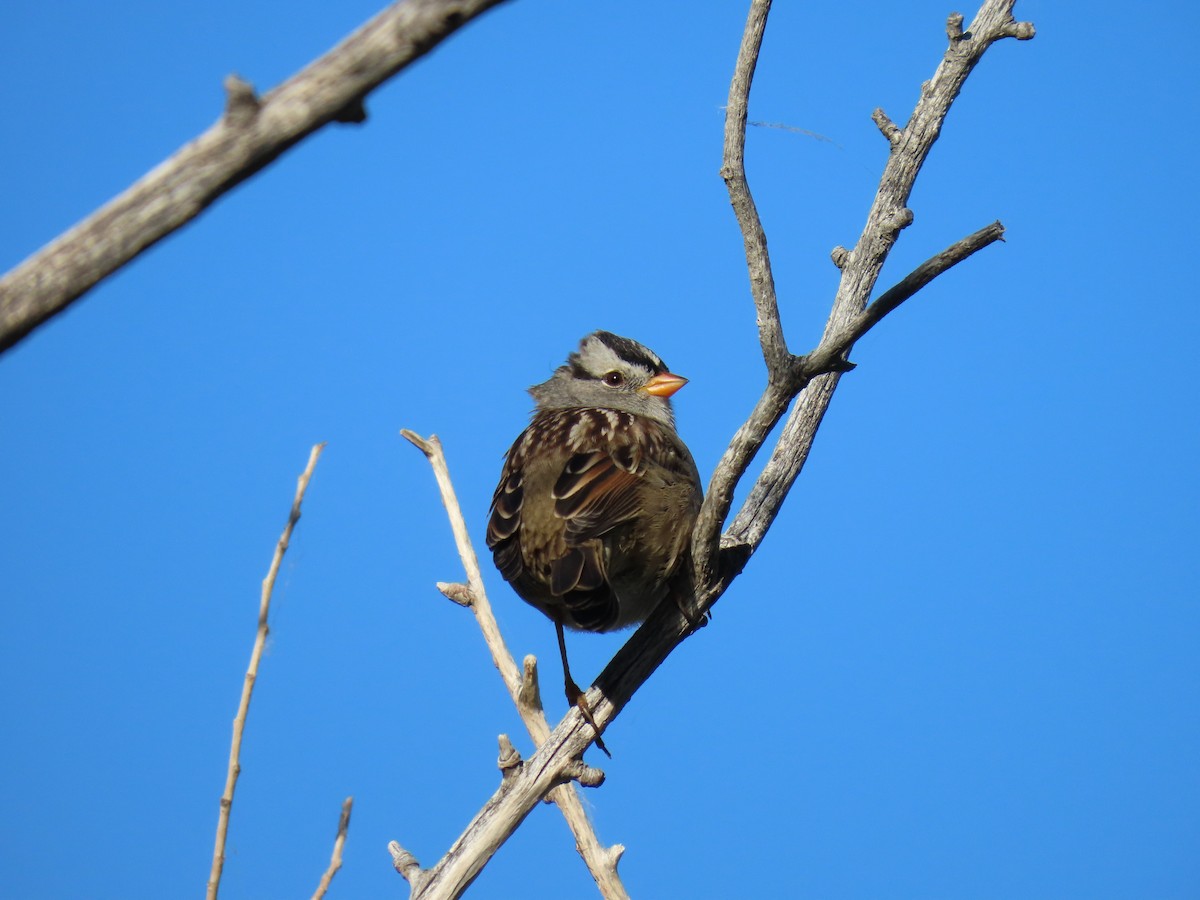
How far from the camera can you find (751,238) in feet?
10.4

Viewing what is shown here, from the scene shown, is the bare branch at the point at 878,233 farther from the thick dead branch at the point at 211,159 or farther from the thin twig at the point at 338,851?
the thick dead branch at the point at 211,159

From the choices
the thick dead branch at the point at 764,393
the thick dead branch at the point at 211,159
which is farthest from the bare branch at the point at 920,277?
the thick dead branch at the point at 211,159

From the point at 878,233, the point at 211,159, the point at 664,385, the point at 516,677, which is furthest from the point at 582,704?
the point at 211,159

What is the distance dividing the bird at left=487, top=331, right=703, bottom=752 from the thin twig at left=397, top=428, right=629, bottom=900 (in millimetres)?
159

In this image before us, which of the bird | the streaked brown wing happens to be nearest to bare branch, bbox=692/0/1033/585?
the bird

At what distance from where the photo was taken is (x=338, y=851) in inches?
140

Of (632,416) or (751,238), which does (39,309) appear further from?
(632,416)

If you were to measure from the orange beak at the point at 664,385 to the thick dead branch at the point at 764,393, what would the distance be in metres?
1.47

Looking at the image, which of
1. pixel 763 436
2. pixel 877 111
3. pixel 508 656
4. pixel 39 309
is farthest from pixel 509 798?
pixel 877 111

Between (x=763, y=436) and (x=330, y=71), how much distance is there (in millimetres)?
1935

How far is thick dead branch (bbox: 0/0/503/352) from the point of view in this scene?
1.77m

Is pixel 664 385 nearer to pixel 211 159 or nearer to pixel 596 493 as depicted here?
pixel 596 493

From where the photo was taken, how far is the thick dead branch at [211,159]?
1773mm

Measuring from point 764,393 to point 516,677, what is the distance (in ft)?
6.11
